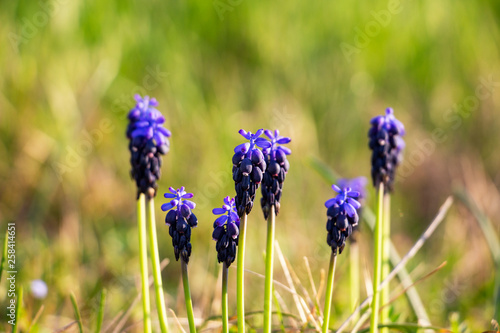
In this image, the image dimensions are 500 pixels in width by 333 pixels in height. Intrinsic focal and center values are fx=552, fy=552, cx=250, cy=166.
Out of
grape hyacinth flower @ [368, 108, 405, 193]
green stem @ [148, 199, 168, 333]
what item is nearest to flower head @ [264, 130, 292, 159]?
green stem @ [148, 199, 168, 333]

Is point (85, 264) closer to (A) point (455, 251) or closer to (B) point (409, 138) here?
(A) point (455, 251)

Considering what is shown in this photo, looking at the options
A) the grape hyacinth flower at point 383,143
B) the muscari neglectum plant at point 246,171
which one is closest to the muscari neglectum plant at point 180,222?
the muscari neglectum plant at point 246,171

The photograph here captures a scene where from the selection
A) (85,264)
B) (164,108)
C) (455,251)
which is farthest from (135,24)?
(455,251)

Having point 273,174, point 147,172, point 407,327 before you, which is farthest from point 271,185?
point 407,327

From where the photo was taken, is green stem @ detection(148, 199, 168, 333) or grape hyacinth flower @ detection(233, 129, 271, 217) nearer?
grape hyacinth flower @ detection(233, 129, 271, 217)

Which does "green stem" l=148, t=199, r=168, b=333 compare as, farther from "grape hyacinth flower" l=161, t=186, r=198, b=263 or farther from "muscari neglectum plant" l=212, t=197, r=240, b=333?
"muscari neglectum plant" l=212, t=197, r=240, b=333

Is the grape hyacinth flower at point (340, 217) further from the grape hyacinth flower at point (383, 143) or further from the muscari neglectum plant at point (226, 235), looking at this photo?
the grape hyacinth flower at point (383, 143)
